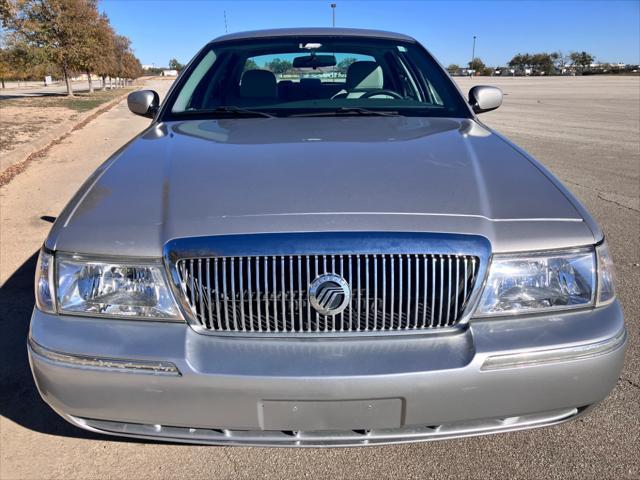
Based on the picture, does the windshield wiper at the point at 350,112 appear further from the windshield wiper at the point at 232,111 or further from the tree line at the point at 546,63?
the tree line at the point at 546,63

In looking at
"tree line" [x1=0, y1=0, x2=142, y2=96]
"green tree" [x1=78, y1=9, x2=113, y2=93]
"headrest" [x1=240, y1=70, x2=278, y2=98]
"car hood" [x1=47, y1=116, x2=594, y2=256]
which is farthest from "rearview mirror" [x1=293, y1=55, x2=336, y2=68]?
"green tree" [x1=78, y1=9, x2=113, y2=93]

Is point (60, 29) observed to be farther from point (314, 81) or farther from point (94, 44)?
point (314, 81)

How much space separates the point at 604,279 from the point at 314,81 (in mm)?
2292

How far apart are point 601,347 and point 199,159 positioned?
1.66 metres

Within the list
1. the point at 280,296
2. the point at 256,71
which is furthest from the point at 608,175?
the point at 280,296

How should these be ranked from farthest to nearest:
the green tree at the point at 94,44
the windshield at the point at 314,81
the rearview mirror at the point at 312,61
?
the green tree at the point at 94,44, the rearview mirror at the point at 312,61, the windshield at the point at 314,81

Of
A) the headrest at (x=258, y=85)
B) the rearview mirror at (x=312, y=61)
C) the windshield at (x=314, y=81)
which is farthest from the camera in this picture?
the rearview mirror at (x=312, y=61)

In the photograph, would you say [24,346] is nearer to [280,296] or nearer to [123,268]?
[123,268]

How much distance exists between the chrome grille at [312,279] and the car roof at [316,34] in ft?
7.74

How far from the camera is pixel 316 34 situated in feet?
11.8

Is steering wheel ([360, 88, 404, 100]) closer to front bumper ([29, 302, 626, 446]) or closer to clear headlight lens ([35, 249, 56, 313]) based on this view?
front bumper ([29, 302, 626, 446])

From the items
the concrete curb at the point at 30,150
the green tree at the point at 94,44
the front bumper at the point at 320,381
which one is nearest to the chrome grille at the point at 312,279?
the front bumper at the point at 320,381

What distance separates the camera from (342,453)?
2156 millimetres

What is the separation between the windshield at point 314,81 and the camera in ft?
10.2
